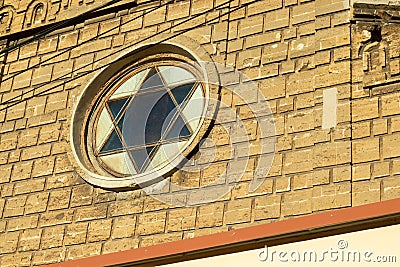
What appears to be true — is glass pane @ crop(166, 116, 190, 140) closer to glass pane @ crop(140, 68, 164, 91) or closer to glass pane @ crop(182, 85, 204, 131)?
glass pane @ crop(182, 85, 204, 131)

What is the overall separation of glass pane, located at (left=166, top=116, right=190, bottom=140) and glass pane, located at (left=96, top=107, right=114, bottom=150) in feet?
2.35

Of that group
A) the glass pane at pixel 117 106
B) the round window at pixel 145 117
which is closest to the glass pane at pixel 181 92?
the round window at pixel 145 117

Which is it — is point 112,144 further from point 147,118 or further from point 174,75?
point 174,75

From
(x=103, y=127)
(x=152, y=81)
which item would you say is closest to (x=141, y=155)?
(x=103, y=127)

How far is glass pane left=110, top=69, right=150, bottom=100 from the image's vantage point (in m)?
10.8

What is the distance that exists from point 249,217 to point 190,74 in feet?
6.59

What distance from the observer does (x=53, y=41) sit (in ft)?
38.0

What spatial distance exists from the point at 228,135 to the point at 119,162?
1278mm

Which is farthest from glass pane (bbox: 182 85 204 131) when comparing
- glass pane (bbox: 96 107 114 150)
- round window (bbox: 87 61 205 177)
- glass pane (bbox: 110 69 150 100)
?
glass pane (bbox: 96 107 114 150)

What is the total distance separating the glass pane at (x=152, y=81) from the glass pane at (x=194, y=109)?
0.44 m

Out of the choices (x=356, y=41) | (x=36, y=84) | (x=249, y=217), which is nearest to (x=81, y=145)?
(x=36, y=84)

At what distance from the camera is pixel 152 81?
1074 centimetres

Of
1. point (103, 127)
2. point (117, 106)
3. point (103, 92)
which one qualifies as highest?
point (103, 92)

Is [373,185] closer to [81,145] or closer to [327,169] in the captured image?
[327,169]
